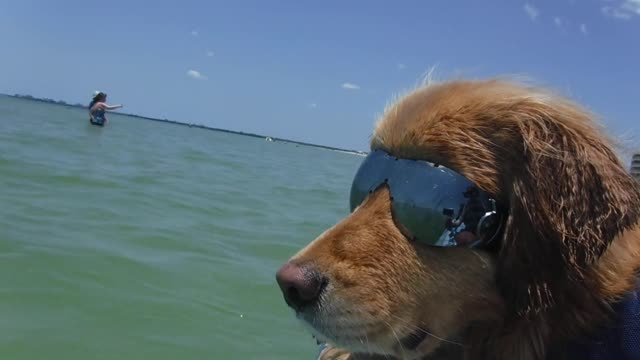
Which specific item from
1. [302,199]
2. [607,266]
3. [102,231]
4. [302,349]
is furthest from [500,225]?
[302,199]

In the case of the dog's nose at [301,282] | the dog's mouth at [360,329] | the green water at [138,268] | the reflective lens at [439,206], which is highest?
the reflective lens at [439,206]

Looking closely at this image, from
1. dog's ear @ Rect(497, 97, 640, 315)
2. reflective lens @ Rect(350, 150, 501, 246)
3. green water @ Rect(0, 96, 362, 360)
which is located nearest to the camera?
dog's ear @ Rect(497, 97, 640, 315)

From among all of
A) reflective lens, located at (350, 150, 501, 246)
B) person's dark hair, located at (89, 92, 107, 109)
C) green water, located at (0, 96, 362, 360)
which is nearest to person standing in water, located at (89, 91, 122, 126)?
person's dark hair, located at (89, 92, 107, 109)

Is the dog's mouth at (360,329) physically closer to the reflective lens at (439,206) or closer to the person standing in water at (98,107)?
the reflective lens at (439,206)

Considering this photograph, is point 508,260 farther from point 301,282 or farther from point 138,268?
point 138,268

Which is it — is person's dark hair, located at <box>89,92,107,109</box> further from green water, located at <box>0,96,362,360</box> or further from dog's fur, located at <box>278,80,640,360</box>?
dog's fur, located at <box>278,80,640,360</box>

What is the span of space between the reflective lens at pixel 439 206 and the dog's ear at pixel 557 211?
90mm

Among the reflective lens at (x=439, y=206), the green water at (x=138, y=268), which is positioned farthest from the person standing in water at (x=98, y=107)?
the reflective lens at (x=439, y=206)

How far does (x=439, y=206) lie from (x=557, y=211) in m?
0.41

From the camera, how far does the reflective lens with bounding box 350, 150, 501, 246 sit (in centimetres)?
248

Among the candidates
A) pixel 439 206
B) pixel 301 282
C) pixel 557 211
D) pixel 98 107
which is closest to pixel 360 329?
pixel 301 282

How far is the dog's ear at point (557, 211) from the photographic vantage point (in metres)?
2.31

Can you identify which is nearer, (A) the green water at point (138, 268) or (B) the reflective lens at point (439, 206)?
(B) the reflective lens at point (439, 206)

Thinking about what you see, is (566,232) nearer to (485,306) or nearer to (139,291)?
(485,306)
